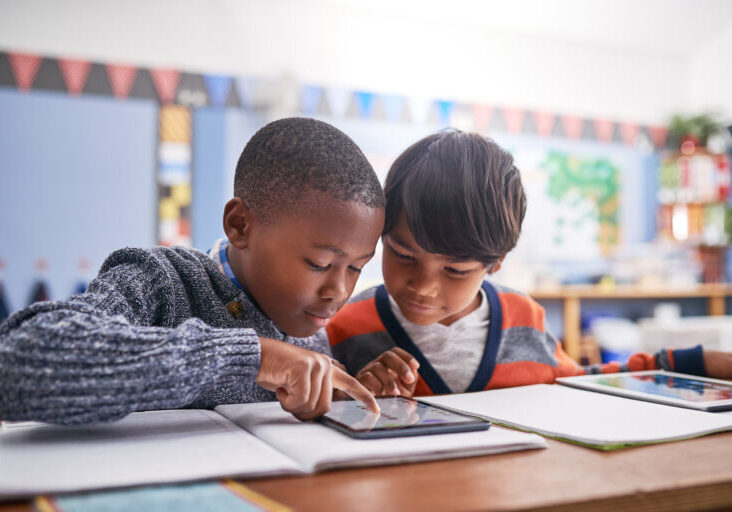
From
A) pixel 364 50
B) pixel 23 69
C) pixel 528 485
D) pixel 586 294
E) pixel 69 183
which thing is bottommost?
pixel 528 485

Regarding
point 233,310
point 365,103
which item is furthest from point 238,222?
point 365,103

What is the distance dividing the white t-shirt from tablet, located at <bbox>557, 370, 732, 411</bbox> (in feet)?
0.62

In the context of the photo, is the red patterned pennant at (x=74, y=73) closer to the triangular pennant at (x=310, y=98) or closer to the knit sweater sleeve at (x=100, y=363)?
the triangular pennant at (x=310, y=98)

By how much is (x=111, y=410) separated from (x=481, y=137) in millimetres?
714

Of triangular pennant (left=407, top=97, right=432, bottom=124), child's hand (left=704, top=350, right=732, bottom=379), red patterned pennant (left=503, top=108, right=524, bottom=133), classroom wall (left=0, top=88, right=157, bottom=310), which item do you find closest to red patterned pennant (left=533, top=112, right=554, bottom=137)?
red patterned pennant (left=503, top=108, right=524, bottom=133)

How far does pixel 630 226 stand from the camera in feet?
14.1

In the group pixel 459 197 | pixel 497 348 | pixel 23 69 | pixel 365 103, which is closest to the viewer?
pixel 459 197

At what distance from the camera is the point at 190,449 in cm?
47

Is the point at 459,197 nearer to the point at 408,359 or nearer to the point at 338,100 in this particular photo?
the point at 408,359

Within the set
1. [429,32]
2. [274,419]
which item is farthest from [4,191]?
[274,419]

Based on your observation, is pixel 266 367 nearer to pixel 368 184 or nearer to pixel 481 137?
pixel 368 184

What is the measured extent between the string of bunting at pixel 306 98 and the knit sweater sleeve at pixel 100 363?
115 inches

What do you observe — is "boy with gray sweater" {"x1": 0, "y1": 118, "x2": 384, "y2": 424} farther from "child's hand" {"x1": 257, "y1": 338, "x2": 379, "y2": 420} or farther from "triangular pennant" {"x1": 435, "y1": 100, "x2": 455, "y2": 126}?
"triangular pennant" {"x1": 435, "y1": 100, "x2": 455, "y2": 126}

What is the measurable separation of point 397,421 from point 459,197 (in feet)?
1.44
